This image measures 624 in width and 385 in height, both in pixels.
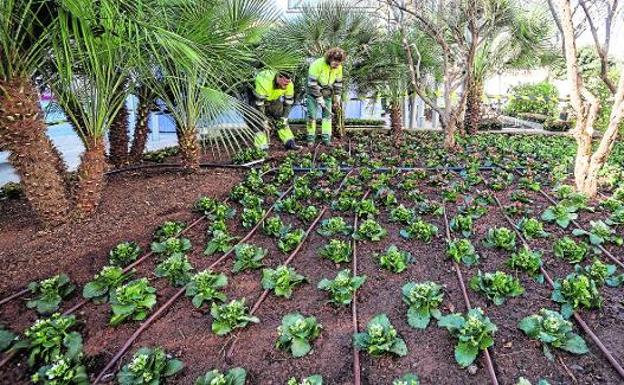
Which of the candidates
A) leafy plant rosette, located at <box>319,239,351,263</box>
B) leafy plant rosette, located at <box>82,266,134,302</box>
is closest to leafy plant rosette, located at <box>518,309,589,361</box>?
leafy plant rosette, located at <box>319,239,351,263</box>

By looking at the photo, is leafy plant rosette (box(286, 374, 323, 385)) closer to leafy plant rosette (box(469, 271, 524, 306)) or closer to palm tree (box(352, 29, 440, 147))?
leafy plant rosette (box(469, 271, 524, 306))

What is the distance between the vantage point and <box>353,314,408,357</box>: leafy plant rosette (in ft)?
6.46

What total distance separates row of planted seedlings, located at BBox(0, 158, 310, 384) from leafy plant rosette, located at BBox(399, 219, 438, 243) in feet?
5.06

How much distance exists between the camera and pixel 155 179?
4.89 metres

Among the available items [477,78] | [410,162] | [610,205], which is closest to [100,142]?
[410,162]

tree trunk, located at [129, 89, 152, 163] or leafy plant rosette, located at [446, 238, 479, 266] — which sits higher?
tree trunk, located at [129, 89, 152, 163]

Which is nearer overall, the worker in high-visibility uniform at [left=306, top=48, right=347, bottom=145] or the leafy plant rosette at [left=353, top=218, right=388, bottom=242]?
the leafy plant rosette at [left=353, top=218, right=388, bottom=242]

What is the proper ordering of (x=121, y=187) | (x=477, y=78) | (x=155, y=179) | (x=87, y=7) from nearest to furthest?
(x=87, y=7) < (x=121, y=187) < (x=155, y=179) < (x=477, y=78)

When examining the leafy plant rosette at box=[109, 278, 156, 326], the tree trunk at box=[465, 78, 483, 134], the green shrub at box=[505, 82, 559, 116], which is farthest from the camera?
the green shrub at box=[505, 82, 559, 116]

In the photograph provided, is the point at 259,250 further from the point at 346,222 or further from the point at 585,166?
the point at 585,166

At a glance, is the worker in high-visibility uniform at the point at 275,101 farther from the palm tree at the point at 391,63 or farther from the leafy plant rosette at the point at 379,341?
the leafy plant rosette at the point at 379,341

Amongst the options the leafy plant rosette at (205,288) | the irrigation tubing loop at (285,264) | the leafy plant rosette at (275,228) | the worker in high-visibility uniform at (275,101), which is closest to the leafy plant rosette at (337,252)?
the irrigation tubing loop at (285,264)

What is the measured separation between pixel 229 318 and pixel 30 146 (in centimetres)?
210

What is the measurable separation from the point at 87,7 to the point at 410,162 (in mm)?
4341
